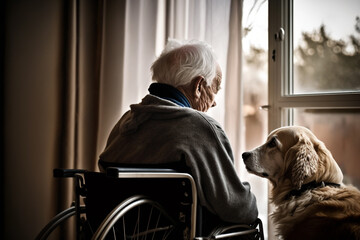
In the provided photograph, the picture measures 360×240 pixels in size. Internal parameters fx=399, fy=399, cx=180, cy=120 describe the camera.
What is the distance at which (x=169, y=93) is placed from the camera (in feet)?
5.52

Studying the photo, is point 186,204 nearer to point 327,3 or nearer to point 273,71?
point 273,71

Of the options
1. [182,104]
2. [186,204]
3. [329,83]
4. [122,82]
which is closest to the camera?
[186,204]

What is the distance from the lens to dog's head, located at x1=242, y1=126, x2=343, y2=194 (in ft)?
5.10

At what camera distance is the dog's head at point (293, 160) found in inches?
61.2

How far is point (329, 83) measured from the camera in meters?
2.07

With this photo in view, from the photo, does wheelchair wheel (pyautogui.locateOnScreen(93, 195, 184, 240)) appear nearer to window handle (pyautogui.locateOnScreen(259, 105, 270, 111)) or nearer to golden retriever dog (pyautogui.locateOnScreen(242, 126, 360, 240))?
golden retriever dog (pyautogui.locateOnScreen(242, 126, 360, 240))

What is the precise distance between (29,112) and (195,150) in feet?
4.80

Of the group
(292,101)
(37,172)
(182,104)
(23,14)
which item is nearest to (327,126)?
(292,101)

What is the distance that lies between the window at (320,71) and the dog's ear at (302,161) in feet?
1.61

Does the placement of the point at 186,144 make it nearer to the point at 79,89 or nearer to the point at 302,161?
the point at 302,161

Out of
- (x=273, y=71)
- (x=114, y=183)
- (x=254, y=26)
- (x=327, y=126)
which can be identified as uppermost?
(x=254, y=26)

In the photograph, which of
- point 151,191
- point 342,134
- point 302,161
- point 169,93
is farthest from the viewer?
point 342,134

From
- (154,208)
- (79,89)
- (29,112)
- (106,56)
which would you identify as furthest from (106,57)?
(154,208)

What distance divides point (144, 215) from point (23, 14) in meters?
1.66
